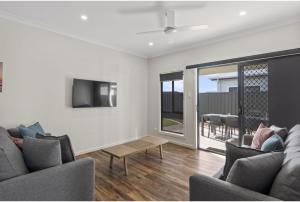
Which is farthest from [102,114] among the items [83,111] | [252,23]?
[252,23]

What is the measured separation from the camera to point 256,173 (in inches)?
44.1

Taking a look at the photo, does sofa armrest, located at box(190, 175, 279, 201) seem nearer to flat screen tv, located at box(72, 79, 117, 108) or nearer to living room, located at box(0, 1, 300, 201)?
living room, located at box(0, 1, 300, 201)

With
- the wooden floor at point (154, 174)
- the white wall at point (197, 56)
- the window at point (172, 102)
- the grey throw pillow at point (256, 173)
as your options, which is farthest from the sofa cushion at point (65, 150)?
the window at point (172, 102)

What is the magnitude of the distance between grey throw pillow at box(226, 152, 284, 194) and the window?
11.7 ft

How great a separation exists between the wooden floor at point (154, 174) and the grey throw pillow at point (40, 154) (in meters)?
0.97

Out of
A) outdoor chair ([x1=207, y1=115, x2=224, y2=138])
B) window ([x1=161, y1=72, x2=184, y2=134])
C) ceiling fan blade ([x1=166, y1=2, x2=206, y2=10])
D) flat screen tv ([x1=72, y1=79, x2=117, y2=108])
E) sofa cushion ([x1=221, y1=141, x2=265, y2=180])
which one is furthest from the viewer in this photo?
outdoor chair ([x1=207, y1=115, x2=224, y2=138])

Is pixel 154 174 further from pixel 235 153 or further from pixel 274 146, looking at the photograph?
pixel 274 146

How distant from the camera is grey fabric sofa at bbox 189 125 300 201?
3.33ft

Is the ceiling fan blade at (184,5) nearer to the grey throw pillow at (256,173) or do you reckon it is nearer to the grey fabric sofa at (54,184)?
the grey throw pillow at (256,173)

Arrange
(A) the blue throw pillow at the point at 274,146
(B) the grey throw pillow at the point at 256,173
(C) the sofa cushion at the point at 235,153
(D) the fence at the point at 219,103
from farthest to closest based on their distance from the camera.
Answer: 1. (D) the fence at the point at 219,103
2. (A) the blue throw pillow at the point at 274,146
3. (C) the sofa cushion at the point at 235,153
4. (B) the grey throw pillow at the point at 256,173

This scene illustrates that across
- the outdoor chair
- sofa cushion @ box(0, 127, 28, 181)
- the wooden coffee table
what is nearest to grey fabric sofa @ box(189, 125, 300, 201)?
sofa cushion @ box(0, 127, 28, 181)

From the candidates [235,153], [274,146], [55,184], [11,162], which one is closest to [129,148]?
[55,184]

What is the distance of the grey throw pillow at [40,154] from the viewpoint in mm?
1508

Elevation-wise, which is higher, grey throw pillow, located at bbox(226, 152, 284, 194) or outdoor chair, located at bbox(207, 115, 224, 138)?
grey throw pillow, located at bbox(226, 152, 284, 194)
